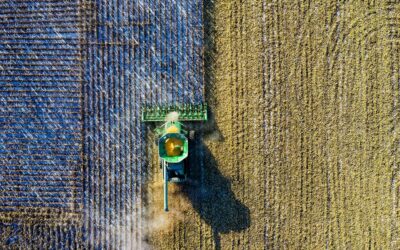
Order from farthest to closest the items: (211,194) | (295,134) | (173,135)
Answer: (211,194), (295,134), (173,135)

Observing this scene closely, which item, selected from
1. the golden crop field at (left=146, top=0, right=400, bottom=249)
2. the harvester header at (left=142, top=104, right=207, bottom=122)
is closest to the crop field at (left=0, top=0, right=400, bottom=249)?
the golden crop field at (left=146, top=0, right=400, bottom=249)

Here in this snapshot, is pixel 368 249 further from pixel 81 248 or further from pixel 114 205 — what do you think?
pixel 81 248

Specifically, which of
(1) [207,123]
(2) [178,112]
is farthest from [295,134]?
(2) [178,112]

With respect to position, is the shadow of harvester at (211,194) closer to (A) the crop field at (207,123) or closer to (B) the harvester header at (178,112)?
(A) the crop field at (207,123)

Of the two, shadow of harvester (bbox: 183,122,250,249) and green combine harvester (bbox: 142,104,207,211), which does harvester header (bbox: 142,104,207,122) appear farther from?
shadow of harvester (bbox: 183,122,250,249)

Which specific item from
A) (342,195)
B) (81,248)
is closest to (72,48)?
(81,248)

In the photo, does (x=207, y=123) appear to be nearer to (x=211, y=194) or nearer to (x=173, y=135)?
(x=173, y=135)
